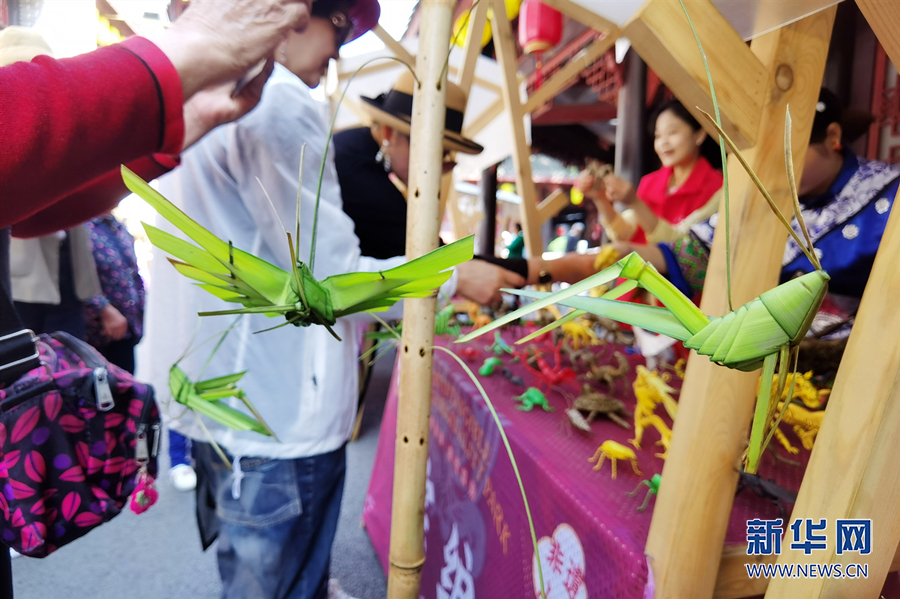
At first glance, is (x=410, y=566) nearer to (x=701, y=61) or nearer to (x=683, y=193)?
(x=701, y=61)

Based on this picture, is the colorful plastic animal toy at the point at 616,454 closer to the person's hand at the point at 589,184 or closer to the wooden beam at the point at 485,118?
the person's hand at the point at 589,184

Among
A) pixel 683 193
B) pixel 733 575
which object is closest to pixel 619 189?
pixel 683 193

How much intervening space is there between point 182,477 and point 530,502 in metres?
1.66

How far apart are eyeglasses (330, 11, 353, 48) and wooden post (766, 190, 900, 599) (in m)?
0.68

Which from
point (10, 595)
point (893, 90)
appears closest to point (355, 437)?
point (10, 595)

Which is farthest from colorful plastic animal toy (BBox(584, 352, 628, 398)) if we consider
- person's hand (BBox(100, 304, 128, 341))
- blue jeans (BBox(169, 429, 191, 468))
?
blue jeans (BBox(169, 429, 191, 468))

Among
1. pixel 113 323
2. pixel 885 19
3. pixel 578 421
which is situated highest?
pixel 885 19

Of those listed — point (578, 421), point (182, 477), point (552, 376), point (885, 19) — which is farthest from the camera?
point (182, 477)

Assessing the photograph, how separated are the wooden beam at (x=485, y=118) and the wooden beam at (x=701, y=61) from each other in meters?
2.06

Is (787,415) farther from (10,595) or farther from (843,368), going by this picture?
(10,595)

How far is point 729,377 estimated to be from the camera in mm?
404

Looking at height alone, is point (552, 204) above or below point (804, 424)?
above

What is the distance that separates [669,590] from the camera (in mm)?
439

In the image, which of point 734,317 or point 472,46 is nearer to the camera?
point 734,317
